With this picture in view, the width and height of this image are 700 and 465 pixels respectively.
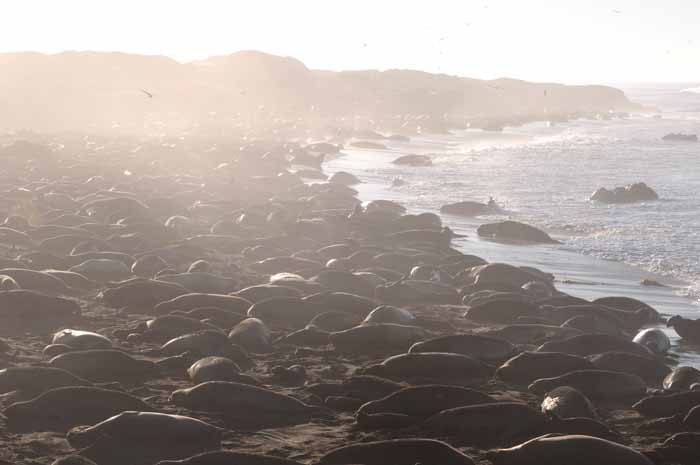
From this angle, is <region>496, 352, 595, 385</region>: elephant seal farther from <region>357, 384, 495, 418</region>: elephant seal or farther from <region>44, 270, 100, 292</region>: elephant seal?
<region>44, 270, 100, 292</region>: elephant seal

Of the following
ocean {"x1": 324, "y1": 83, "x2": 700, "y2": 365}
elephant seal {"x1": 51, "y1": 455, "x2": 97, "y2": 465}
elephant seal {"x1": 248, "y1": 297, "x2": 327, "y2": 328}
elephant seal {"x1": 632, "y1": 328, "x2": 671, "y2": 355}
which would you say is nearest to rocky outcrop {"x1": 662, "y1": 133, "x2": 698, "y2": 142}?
ocean {"x1": 324, "y1": 83, "x2": 700, "y2": 365}

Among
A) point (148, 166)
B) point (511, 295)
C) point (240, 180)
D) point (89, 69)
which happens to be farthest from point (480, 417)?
point (89, 69)

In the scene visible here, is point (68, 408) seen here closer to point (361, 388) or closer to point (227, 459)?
point (227, 459)

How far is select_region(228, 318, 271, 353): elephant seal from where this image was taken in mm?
10273

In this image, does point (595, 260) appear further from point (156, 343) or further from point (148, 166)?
point (148, 166)

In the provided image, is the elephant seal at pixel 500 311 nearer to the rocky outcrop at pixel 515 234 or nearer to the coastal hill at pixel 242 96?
the rocky outcrop at pixel 515 234

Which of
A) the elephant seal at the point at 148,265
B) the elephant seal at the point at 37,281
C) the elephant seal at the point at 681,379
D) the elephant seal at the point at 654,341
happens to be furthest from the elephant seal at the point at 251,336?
the elephant seal at the point at 654,341

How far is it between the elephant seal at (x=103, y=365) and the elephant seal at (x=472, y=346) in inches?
105

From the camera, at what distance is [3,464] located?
6.77m

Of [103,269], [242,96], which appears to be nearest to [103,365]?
[103,269]

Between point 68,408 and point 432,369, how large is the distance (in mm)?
3377

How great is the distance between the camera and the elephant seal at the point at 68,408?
299 inches

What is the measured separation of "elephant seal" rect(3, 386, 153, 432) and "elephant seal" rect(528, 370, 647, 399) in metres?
3.62

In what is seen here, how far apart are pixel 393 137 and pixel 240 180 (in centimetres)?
2633
